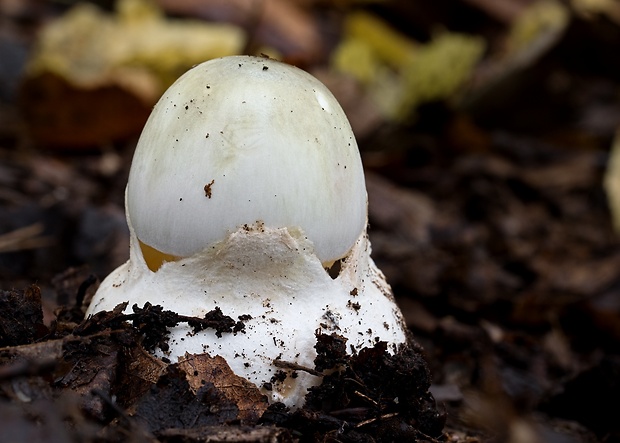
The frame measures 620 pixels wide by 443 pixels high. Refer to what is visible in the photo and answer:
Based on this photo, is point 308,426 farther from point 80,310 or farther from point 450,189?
point 450,189

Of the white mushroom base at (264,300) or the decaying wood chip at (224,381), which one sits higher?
the white mushroom base at (264,300)

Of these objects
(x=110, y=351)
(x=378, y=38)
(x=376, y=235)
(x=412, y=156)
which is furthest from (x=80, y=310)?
(x=378, y=38)

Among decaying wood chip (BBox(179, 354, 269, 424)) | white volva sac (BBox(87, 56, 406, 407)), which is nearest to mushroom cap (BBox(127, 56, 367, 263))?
white volva sac (BBox(87, 56, 406, 407))

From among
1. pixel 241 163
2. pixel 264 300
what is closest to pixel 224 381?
pixel 264 300

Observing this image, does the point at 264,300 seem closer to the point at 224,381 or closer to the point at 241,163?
the point at 224,381

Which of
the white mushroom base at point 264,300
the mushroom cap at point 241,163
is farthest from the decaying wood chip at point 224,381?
the mushroom cap at point 241,163

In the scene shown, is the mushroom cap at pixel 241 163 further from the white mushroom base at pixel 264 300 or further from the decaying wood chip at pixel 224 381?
the decaying wood chip at pixel 224 381

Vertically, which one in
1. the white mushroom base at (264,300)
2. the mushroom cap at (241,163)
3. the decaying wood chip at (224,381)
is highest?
the mushroom cap at (241,163)

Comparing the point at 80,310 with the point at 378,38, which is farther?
the point at 378,38
